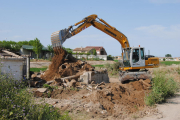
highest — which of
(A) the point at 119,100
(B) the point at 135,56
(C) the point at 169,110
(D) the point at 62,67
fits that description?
(B) the point at 135,56

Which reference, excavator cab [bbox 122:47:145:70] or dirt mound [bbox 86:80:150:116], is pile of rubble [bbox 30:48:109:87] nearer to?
excavator cab [bbox 122:47:145:70]

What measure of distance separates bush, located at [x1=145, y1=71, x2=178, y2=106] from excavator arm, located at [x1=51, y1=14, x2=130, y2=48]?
6508 millimetres

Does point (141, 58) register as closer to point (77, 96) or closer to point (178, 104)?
point (178, 104)

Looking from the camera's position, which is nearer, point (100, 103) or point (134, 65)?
point (100, 103)

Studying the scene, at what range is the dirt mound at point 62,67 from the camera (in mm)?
14016

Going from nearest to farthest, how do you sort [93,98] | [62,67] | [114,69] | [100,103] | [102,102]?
[100,103], [102,102], [93,98], [62,67], [114,69]

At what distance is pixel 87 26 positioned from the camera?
16.3m

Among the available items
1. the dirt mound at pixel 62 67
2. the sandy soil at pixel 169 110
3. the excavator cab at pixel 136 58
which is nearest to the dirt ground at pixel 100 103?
the sandy soil at pixel 169 110

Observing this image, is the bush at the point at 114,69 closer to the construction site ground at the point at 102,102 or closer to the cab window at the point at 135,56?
the cab window at the point at 135,56

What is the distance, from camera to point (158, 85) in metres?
10.5

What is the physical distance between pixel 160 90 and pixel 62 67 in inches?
299

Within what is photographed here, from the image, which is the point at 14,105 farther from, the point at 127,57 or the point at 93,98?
the point at 127,57

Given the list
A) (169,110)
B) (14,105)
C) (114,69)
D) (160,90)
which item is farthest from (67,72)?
(114,69)

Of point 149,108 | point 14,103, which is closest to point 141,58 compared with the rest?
point 149,108
